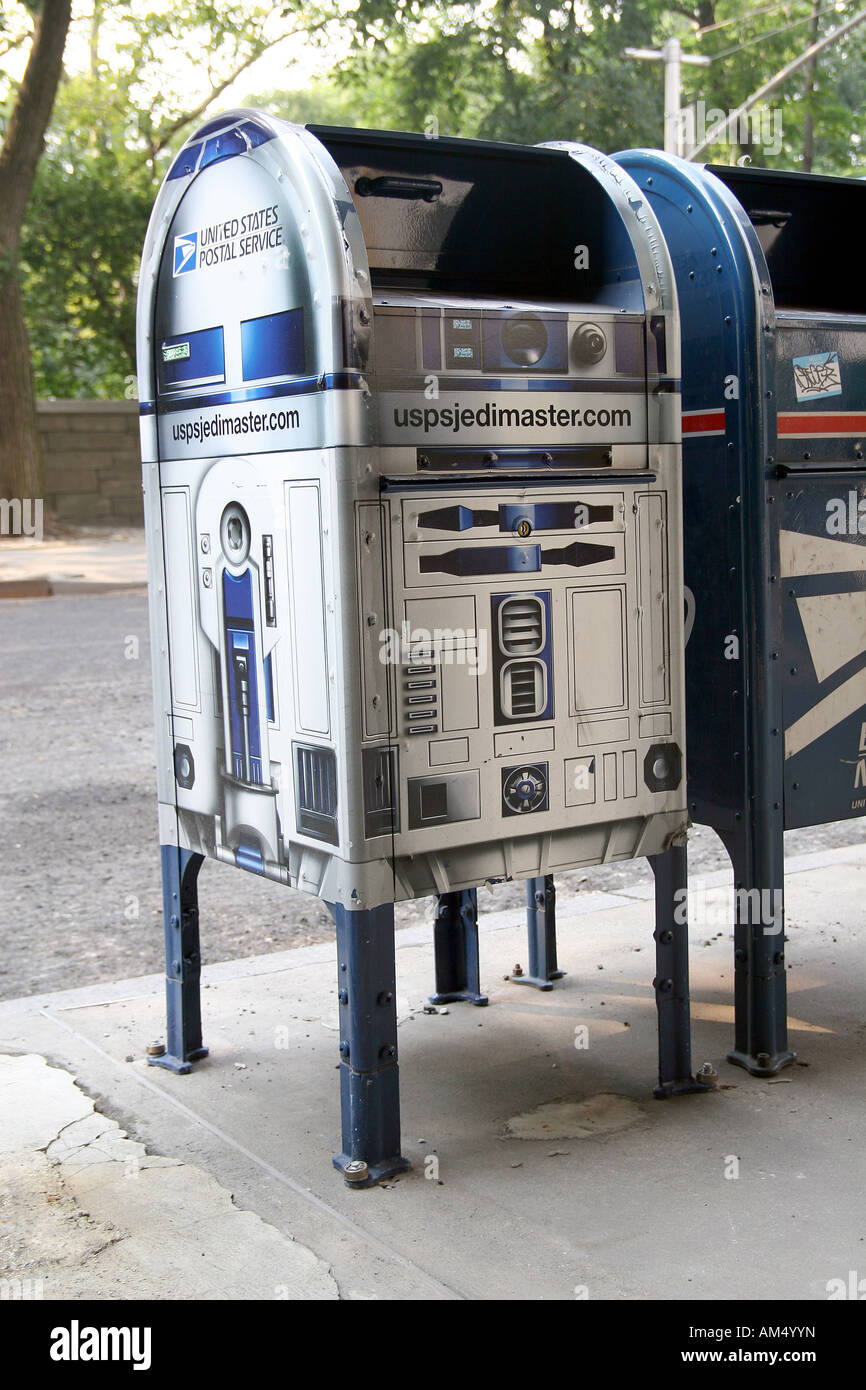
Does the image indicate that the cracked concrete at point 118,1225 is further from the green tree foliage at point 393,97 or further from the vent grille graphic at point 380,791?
the green tree foliage at point 393,97

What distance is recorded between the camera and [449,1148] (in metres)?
3.25

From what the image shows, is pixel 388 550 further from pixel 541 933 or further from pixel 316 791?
pixel 541 933

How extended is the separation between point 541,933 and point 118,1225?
173cm

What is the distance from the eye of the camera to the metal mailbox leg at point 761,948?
11.8 ft

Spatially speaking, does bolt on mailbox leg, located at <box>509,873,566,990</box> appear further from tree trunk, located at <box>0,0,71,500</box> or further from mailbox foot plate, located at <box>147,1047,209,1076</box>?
tree trunk, located at <box>0,0,71,500</box>

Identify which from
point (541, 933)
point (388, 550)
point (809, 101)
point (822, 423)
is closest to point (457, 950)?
point (541, 933)

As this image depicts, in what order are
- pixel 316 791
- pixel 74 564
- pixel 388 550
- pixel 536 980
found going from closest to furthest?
pixel 388 550
pixel 316 791
pixel 536 980
pixel 74 564

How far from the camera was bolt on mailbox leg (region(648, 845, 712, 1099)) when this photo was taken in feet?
11.4

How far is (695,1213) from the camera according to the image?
2893mm

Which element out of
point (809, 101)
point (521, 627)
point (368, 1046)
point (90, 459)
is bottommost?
point (368, 1046)

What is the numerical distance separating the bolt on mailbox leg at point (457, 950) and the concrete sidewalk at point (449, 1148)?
82mm

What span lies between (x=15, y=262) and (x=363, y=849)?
15181 millimetres

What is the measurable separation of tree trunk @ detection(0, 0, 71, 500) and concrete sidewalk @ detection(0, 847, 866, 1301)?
14.1 metres

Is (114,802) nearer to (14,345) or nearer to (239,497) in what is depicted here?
A: (239,497)
